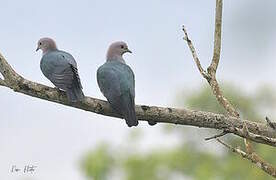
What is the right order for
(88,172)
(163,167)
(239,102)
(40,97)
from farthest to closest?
(239,102) → (163,167) → (88,172) → (40,97)

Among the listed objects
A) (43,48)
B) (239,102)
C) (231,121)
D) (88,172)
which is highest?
(239,102)

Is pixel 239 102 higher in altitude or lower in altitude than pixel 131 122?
higher

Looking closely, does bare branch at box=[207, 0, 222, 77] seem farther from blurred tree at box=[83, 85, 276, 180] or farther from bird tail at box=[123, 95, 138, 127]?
blurred tree at box=[83, 85, 276, 180]

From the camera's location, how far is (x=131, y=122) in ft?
19.6

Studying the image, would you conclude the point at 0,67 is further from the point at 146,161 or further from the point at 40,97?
the point at 146,161

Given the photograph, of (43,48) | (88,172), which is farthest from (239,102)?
(43,48)

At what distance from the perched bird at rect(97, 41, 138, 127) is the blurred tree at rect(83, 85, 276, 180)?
2009 centimetres

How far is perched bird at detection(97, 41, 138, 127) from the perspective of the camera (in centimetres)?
601

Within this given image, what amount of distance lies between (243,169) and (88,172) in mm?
5626

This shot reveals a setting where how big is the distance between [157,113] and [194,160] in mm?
24850

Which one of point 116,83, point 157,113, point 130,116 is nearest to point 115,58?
point 116,83

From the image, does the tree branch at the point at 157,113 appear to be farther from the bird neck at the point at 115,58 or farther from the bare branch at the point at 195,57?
the bird neck at the point at 115,58

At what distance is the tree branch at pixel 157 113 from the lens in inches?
224

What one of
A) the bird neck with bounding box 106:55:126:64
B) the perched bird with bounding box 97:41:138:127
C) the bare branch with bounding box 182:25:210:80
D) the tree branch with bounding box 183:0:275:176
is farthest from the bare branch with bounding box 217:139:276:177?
the bird neck with bounding box 106:55:126:64
